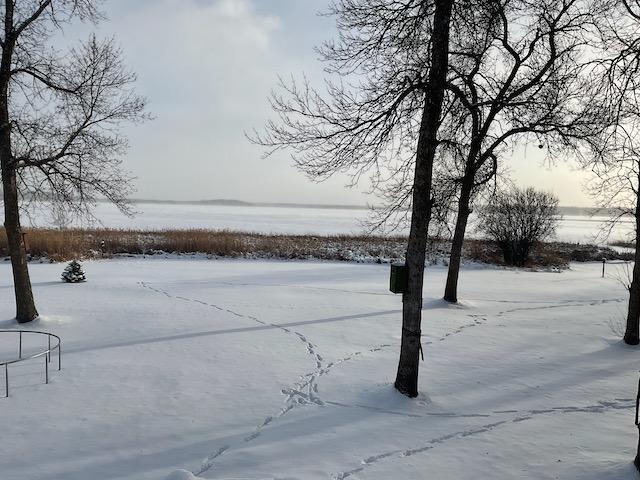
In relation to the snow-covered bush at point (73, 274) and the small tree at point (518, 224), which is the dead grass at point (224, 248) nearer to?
the small tree at point (518, 224)

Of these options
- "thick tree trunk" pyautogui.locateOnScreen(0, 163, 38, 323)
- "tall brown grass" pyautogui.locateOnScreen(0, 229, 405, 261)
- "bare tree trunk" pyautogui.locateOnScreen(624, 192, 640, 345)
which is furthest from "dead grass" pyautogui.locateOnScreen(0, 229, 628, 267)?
"thick tree trunk" pyautogui.locateOnScreen(0, 163, 38, 323)

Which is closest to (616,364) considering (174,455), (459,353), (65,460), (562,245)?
(459,353)

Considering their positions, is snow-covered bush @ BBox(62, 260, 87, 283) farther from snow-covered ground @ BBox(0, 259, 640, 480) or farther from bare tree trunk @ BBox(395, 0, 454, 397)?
bare tree trunk @ BBox(395, 0, 454, 397)

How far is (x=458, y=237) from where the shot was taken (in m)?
14.7

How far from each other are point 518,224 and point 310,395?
26.4 metres

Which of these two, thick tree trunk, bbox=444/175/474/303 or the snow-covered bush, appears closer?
thick tree trunk, bbox=444/175/474/303

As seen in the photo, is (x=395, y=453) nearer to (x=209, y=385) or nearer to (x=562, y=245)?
(x=209, y=385)

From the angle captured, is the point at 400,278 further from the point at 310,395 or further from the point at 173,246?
the point at 173,246

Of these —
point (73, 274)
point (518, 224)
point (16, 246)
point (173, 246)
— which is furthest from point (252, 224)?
point (16, 246)

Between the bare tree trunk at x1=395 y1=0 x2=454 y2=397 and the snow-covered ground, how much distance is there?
68 centimetres

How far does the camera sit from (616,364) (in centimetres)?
898

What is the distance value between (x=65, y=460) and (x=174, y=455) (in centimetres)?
106

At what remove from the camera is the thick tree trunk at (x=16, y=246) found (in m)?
10.0

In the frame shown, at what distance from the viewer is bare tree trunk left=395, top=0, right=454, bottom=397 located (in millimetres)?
6422
